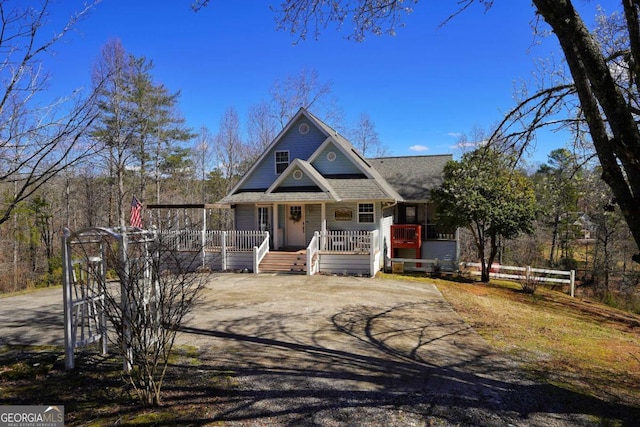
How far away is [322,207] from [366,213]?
2380 millimetres

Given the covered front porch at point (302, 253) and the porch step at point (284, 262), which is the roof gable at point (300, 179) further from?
the porch step at point (284, 262)

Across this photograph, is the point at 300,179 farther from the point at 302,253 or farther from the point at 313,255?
the point at 313,255

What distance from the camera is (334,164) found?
60.4 ft

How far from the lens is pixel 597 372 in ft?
19.9

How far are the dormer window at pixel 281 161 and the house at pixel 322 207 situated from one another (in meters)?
0.05

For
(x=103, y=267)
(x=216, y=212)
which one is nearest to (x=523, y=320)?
(x=103, y=267)

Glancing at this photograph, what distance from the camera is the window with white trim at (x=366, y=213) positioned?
56.4 ft

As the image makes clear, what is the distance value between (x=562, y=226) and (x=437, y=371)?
32014mm

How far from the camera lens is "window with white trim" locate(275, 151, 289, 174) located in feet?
62.6

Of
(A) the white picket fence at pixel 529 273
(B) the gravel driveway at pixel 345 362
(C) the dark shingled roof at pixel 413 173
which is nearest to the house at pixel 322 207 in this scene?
(C) the dark shingled roof at pixel 413 173

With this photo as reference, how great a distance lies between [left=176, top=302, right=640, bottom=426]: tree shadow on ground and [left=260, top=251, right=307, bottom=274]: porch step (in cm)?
712

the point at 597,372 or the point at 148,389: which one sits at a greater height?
the point at 148,389

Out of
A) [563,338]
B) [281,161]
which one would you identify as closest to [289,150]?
[281,161]

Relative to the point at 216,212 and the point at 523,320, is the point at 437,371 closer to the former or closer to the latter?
the point at 523,320
